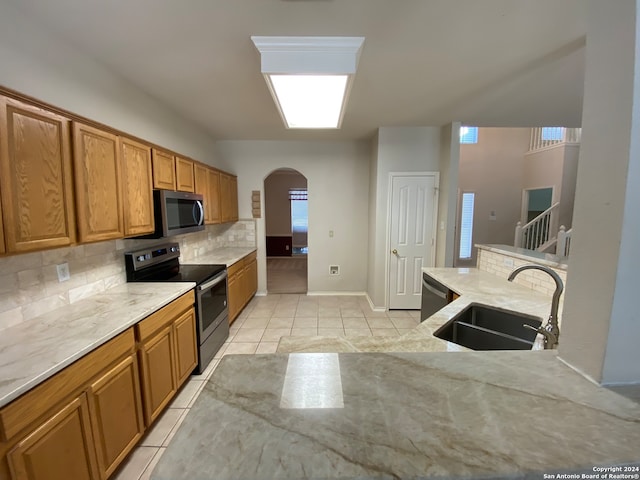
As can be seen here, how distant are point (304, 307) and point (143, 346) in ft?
8.48

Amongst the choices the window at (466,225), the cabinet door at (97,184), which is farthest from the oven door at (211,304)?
the window at (466,225)

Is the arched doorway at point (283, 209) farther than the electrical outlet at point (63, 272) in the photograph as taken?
Yes

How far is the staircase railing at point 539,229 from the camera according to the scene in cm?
523

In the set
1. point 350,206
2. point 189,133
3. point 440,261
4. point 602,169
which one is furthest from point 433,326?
point 189,133

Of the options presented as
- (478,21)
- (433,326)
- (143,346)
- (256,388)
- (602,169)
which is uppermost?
(478,21)

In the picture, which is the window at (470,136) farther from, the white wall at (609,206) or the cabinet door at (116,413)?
the cabinet door at (116,413)

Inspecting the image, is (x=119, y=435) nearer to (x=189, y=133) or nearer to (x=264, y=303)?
(x=264, y=303)

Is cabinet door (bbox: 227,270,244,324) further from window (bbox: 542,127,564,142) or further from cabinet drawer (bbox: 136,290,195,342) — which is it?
window (bbox: 542,127,564,142)

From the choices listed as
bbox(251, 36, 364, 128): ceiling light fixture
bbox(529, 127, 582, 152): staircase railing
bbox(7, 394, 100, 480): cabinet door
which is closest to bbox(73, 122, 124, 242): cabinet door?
bbox(7, 394, 100, 480): cabinet door

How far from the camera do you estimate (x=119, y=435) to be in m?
1.47

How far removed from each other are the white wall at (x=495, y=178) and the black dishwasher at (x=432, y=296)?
4619mm

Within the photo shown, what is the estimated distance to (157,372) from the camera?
1.80m

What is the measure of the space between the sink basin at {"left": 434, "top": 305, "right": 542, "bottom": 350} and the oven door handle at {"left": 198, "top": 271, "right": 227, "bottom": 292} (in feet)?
6.39

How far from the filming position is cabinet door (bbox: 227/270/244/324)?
129 inches
